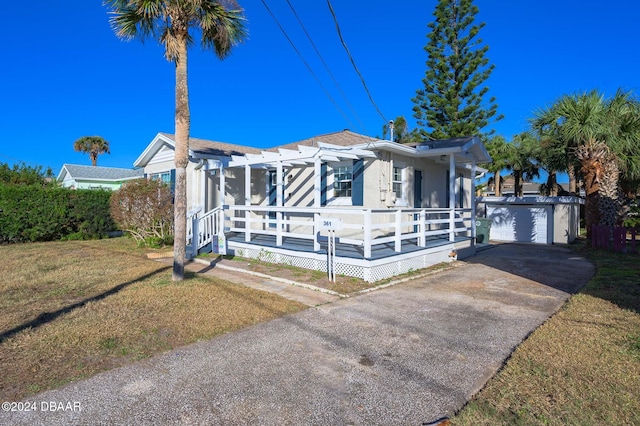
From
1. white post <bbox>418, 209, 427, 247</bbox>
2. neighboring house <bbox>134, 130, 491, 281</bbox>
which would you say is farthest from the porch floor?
white post <bbox>418, 209, 427, 247</bbox>

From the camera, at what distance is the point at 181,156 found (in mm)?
7488

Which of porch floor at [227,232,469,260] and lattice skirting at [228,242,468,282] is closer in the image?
lattice skirting at [228,242,468,282]

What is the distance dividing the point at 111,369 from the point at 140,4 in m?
6.75

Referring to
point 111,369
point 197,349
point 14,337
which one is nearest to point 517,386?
point 197,349

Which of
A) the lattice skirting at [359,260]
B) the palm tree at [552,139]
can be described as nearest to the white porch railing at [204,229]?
the lattice skirting at [359,260]

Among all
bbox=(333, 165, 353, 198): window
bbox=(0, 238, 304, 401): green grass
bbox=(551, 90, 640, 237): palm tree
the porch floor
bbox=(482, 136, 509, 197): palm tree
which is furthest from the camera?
bbox=(482, 136, 509, 197): palm tree

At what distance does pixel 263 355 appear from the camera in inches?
158

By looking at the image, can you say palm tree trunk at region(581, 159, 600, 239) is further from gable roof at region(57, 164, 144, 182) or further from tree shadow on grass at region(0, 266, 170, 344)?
gable roof at region(57, 164, 144, 182)

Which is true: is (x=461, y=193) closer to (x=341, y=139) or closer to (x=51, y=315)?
(x=341, y=139)

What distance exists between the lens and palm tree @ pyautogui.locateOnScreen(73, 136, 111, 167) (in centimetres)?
4541

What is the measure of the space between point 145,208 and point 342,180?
6.75 metres

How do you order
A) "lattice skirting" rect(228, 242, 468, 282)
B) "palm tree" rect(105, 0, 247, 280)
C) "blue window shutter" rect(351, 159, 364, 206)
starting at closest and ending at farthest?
"palm tree" rect(105, 0, 247, 280), "lattice skirting" rect(228, 242, 468, 282), "blue window shutter" rect(351, 159, 364, 206)

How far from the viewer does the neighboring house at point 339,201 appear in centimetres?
857

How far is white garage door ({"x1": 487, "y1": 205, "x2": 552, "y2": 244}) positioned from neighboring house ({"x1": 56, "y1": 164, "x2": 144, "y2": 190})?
23.0m
